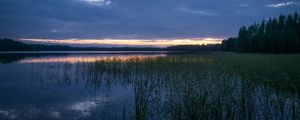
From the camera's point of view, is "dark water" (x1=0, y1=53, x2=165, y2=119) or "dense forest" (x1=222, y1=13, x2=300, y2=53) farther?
"dense forest" (x1=222, y1=13, x2=300, y2=53)

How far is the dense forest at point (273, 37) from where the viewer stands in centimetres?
5597

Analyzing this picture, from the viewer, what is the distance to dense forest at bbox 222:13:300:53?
56.0 m

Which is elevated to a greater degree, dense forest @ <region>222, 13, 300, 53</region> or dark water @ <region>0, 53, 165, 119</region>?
dense forest @ <region>222, 13, 300, 53</region>

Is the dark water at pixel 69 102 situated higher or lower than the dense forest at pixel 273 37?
lower

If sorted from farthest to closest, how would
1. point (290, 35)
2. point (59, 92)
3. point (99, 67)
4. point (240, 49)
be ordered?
point (240, 49) → point (290, 35) → point (99, 67) → point (59, 92)

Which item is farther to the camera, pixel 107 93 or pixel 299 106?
pixel 107 93

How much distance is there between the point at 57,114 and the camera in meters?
8.88

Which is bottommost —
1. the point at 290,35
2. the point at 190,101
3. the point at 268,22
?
the point at 190,101

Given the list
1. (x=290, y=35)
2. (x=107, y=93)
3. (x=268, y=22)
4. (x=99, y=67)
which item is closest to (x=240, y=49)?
(x=268, y=22)

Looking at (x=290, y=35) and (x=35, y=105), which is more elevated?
(x=290, y=35)

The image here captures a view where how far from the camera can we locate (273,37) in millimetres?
59844

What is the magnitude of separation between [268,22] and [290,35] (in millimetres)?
20186

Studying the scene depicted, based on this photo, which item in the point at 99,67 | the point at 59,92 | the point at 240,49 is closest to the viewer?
the point at 59,92

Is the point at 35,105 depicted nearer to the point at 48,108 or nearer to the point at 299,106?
the point at 48,108
